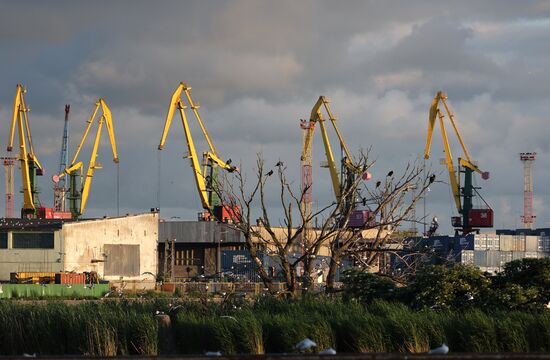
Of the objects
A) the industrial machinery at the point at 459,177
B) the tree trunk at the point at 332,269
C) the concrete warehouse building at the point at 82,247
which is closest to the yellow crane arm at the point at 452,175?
the industrial machinery at the point at 459,177

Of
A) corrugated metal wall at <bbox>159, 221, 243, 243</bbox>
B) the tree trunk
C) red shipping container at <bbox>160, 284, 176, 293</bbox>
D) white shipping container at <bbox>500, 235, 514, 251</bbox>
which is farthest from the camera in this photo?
white shipping container at <bbox>500, 235, 514, 251</bbox>

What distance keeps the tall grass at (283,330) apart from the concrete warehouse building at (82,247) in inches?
2366

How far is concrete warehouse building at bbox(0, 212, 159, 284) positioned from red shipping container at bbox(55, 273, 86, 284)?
466 centimetres

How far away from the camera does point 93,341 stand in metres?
28.5

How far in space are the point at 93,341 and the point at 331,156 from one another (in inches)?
4698

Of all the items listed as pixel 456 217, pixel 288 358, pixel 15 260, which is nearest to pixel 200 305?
pixel 288 358

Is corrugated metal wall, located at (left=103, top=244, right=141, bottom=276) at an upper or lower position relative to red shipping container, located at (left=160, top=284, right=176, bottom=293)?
upper

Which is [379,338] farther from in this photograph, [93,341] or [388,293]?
[93,341]

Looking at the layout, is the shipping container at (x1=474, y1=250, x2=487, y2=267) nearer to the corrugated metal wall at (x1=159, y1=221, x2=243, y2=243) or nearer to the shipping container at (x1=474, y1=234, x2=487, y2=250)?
the shipping container at (x1=474, y1=234, x2=487, y2=250)

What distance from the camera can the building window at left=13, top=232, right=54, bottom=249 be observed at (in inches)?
3521

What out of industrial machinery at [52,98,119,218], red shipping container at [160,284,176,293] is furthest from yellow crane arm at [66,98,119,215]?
red shipping container at [160,284,176,293]

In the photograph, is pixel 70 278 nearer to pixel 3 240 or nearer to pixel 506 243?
pixel 3 240

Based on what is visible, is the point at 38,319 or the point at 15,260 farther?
the point at 15,260

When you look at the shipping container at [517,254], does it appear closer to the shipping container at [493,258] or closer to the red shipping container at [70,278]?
the shipping container at [493,258]
